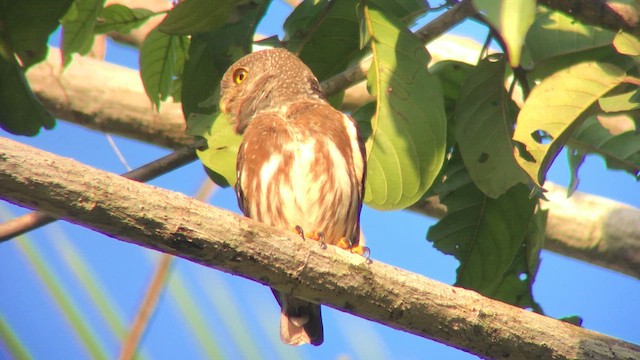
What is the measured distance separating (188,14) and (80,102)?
3486mm

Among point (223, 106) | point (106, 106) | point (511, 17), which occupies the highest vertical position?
point (106, 106)

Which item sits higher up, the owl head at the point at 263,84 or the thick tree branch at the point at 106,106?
the thick tree branch at the point at 106,106

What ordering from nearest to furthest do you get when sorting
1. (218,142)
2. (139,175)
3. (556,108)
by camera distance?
(556,108) → (218,142) → (139,175)

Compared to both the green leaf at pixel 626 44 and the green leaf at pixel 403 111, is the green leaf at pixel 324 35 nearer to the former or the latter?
the green leaf at pixel 403 111

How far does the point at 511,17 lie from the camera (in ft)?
8.33

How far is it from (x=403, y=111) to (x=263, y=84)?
1139 millimetres

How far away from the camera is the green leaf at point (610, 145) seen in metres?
4.39

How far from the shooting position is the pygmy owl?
14.0ft

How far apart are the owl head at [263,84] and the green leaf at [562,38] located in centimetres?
109

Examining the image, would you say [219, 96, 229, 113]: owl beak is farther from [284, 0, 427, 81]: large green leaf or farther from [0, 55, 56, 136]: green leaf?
[0, 55, 56, 136]: green leaf

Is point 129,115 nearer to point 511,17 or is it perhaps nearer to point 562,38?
point 562,38

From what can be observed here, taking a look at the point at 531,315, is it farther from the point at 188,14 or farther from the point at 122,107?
the point at 122,107

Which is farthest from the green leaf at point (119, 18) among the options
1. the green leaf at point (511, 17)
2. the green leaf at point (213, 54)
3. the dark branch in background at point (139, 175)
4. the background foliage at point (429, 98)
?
the green leaf at point (511, 17)

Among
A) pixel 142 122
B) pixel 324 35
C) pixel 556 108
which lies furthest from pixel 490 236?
pixel 142 122
